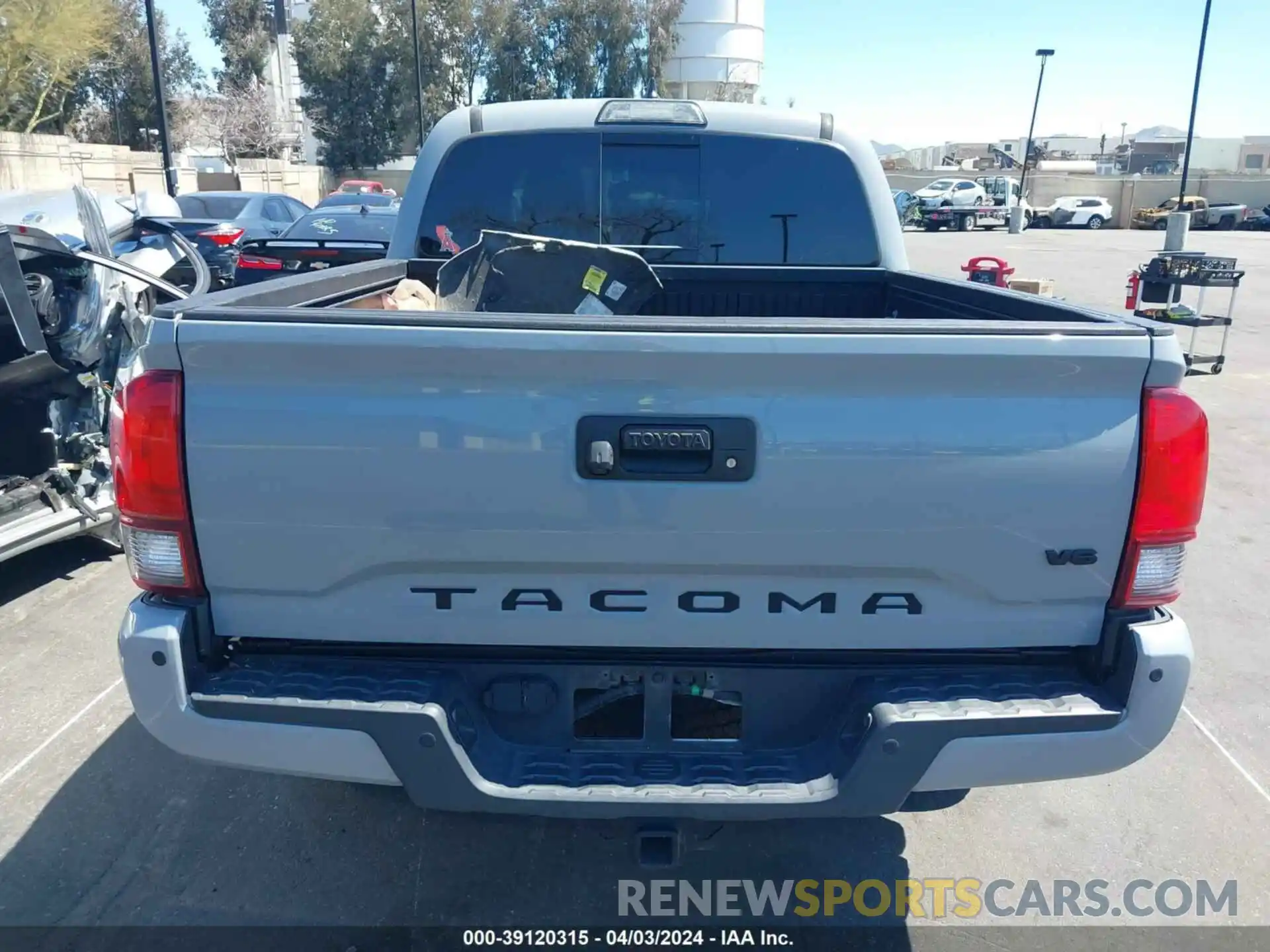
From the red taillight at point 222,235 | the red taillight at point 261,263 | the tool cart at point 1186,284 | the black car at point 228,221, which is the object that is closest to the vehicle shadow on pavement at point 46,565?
the red taillight at point 261,263

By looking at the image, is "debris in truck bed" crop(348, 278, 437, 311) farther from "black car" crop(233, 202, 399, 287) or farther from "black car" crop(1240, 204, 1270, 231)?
"black car" crop(1240, 204, 1270, 231)

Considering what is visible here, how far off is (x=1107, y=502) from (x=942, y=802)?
3.14 feet

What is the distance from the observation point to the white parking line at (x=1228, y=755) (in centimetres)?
361

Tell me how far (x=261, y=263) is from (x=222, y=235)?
13.7ft

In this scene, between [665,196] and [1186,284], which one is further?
[1186,284]

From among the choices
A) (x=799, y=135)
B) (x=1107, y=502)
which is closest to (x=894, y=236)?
(x=799, y=135)

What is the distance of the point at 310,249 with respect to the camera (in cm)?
1000

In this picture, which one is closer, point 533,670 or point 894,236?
point 533,670

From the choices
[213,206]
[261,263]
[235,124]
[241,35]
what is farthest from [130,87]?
[261,263]

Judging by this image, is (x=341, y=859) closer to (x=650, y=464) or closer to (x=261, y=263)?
(x=650, y=464)

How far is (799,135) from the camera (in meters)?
4.30

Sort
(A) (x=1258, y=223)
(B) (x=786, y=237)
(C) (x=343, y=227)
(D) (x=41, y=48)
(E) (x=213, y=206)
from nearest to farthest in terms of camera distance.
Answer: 1. (B) (x=786, y=237)
2. (C) (x=343, y=227)
3. (E) (x=213, y=206)
4. (D) (x=41, y=48)
5. (A) (x=1258, y=223)

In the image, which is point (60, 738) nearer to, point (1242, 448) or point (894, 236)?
point (894, 236)

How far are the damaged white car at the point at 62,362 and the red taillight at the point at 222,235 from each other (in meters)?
8.23
